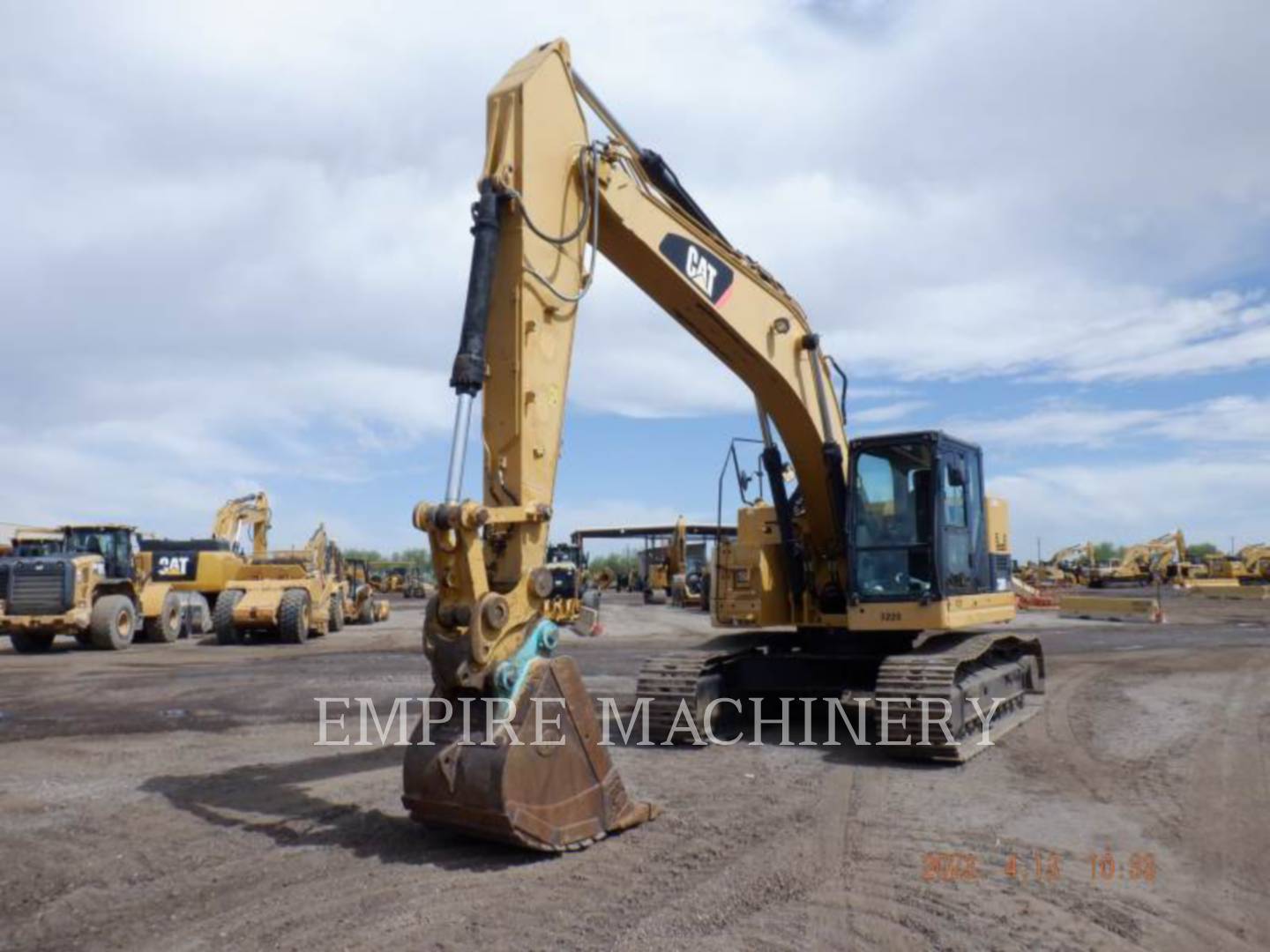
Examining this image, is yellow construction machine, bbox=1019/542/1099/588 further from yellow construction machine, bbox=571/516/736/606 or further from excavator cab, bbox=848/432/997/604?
excavator cab, bbox=848/432/997/604

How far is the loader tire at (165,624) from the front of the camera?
23.1 meters

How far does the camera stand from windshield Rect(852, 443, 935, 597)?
29.8 ft

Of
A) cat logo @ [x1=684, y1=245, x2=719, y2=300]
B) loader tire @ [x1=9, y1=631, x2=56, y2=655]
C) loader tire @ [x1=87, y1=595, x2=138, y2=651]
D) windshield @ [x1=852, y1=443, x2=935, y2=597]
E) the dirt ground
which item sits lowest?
the dirt ground

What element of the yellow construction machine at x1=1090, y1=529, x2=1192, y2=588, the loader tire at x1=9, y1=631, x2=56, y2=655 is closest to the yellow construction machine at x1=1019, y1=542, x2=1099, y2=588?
the yellow construction machine at x1=1090, y1=529, x2=1192, y2=588

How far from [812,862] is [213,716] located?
8.11 metres

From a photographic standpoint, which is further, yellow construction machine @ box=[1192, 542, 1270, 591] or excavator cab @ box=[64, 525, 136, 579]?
yellow construction machine @ box=[1192, 542, 1270, 591]

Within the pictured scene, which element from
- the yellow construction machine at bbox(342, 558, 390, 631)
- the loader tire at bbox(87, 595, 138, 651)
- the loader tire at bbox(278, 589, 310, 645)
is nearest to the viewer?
the loader tire at bbox(87, 595, 138, 651)

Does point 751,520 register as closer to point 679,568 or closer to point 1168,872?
point 1168,872

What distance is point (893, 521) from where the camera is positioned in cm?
930

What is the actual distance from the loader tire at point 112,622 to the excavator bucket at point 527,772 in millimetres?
18126

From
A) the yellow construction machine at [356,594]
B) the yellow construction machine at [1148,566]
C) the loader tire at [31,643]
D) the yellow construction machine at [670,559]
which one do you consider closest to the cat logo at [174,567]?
the yellow construction machine at [356,594]

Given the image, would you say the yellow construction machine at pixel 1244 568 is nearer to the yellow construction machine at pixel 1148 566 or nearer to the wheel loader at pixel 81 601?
the yellow construction machine at pixel 1148 566

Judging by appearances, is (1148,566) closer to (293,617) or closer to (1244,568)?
(1244,568)

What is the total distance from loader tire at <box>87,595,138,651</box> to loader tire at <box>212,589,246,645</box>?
173 cm
